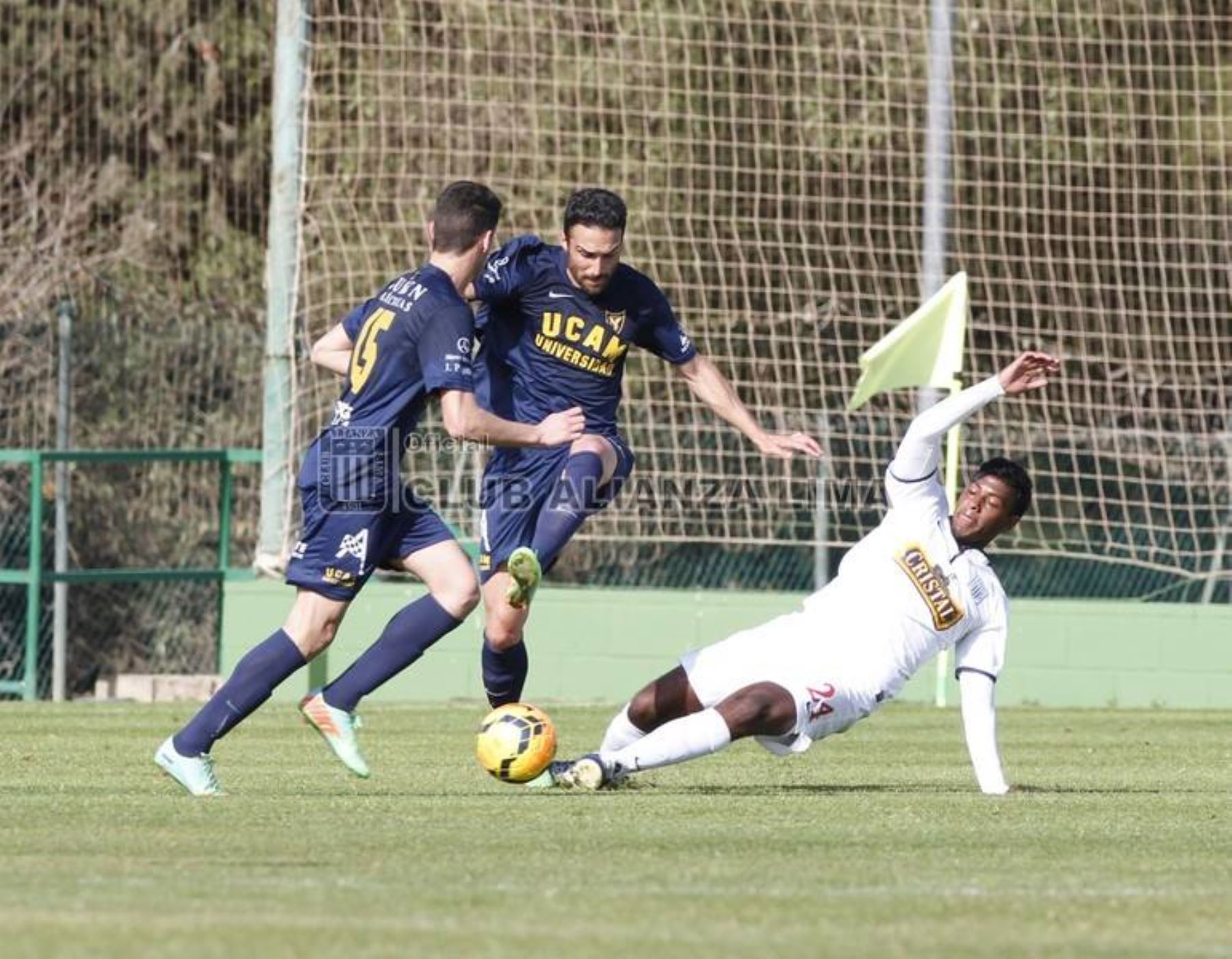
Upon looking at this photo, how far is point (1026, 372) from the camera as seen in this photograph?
9164 millimetres

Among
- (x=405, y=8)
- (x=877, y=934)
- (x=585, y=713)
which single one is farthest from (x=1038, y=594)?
(x=877, y=934)

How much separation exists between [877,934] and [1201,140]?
48.0 ft

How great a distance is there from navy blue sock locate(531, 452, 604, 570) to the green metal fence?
20.5 feet

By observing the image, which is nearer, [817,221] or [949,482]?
[949,482]

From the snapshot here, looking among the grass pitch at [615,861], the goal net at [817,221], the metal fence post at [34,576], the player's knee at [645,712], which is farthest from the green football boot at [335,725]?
the goal net at [817,221]

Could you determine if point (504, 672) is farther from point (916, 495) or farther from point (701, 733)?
point (916, 495)

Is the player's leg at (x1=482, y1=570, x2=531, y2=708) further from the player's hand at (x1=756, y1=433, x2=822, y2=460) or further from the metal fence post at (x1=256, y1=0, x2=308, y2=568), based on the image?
the metal fence post at (x1=256, y1=0, x2=308, y2=568)

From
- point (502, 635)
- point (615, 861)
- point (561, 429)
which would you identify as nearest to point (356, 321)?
point (561, 429)

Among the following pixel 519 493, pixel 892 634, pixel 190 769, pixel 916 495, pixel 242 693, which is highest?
pixel 916 495

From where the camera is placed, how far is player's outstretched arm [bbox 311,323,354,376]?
989 cm

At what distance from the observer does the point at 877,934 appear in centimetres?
585

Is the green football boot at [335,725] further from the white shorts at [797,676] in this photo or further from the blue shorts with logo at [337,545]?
the white shorts at [797,676]

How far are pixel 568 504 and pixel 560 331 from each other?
2.54 ft

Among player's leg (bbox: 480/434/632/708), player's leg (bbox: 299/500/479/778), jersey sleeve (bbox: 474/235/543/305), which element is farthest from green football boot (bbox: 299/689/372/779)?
jersey sleeve (bbox: 474/235/543/305)
